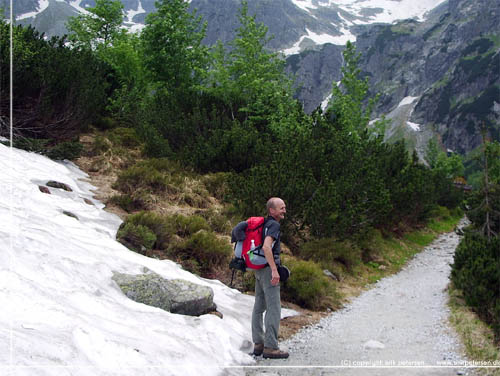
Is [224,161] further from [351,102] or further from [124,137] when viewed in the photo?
[351,102]

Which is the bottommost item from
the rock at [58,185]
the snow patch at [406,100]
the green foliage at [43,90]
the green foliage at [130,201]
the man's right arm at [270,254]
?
the green foliage at [130,201]

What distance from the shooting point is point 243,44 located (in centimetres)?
1866

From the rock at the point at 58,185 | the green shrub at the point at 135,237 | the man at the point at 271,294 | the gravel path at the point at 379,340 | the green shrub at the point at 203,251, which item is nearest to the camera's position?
the gravel path at the point at 379,340

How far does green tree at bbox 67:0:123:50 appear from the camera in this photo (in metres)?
22.7

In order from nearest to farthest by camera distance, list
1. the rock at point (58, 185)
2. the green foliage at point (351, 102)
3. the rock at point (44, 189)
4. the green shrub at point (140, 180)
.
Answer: the rock at point (44, 189) < the rock at point (58, 185) < the green shrub at point (140, 180) < the green foliage at point (351, 102)

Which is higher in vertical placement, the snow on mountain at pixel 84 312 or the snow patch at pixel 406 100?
the snow patch at pixel 406 100

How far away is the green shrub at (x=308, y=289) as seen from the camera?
22.4ft

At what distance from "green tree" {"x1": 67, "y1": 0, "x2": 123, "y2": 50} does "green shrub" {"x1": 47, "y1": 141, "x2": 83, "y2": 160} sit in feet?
46.0

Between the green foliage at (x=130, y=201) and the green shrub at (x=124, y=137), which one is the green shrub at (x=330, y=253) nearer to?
the green foliage at (x=130, y=201)

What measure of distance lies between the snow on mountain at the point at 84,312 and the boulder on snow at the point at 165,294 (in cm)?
14

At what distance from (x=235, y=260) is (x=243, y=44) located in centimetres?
1587

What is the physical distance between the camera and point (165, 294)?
4.84m

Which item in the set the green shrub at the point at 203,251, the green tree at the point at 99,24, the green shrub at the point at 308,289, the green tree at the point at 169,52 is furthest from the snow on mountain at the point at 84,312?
the green tree at the point at 99,24

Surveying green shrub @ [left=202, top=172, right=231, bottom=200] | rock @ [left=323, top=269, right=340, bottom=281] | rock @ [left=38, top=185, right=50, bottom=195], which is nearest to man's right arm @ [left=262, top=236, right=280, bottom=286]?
rock @ [left=323, top=269, right=340, bottom=281]
